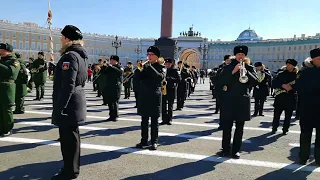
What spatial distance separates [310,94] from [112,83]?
6.25m

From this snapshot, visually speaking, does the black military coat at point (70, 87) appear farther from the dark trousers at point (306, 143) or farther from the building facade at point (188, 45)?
the building facade at point (188, 45)

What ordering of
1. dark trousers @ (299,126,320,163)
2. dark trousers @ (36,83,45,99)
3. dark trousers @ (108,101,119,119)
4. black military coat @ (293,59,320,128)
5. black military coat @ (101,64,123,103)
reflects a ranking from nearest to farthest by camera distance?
1. black military coat @ (293,59,320,128)
2. dark trousers @ (299,126,320,163)
3. dark trousers @ (108,101,119,119)
4. black military coat @ (101,64,123,103)
5. dark trousers @ (36,83,45,99)

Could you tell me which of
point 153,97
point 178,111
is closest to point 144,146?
point 153,97

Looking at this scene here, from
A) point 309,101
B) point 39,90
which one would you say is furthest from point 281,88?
point 39,90

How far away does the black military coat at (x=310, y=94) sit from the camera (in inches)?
221

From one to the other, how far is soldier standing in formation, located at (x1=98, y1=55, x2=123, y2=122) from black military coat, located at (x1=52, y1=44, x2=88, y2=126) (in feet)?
16.6

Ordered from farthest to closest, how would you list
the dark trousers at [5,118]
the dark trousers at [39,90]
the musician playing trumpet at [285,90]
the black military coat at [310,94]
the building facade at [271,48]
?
the building facade at [271,48]
the dark trousers at [39,90]
the musician playing trumpet at [285,90]
the dark trousers at [5,118]
the black military coat at [310,94]

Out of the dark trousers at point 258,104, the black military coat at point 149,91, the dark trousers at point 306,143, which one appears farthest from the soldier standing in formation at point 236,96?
the dark trousers at point 258,104

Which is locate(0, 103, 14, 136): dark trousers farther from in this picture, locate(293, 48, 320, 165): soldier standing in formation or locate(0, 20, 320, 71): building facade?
locate(0, 20, 320, 71): building facade

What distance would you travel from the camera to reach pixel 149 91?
246 inches

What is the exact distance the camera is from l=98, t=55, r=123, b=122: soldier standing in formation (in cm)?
959

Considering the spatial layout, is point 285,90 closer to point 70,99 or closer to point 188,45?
point 70,99

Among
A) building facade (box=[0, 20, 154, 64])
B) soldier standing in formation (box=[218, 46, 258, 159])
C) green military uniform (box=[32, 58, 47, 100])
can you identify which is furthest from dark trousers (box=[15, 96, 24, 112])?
building facade (box=[0, 20, 154, 64])

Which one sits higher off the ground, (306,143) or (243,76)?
(243,76)
